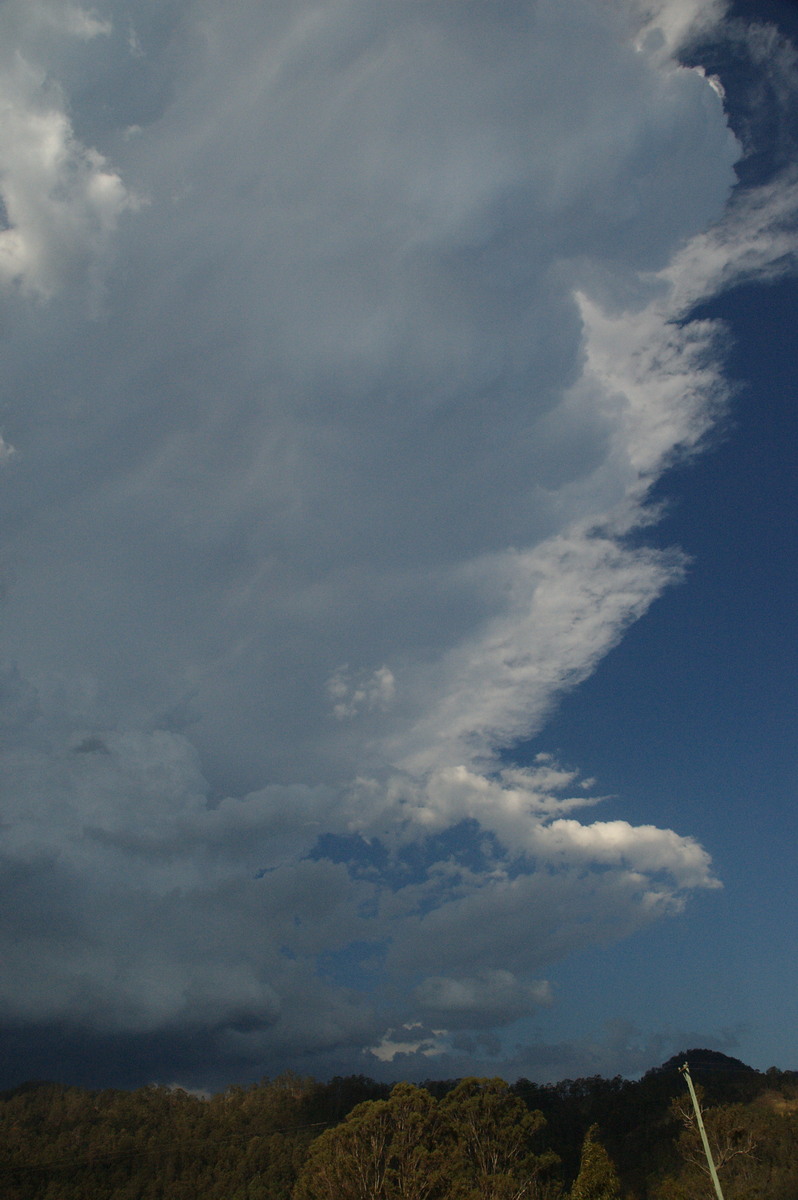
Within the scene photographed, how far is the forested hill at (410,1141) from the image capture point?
2328 inches

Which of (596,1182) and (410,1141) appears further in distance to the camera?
(410,1141)

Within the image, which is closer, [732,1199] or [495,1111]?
[732,1199]

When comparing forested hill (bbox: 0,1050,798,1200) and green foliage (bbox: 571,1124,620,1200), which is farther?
forested hill (bbox: 0,1050,798,1200)

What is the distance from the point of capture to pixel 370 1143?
62.1 m

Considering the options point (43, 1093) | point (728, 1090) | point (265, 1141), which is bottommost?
point (728, 1090)

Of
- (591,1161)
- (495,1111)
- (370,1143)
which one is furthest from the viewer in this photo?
(495,1111)

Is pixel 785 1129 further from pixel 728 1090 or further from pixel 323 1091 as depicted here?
pixel 323 1091

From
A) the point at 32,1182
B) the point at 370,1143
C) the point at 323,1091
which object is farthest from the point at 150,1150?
the point at 370,1143

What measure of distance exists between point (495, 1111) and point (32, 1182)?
71.4 metres

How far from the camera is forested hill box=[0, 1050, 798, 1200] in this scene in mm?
59125

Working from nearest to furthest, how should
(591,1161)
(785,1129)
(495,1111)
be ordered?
1. (591,1161)
2. (495,1111)
3. (785,1129)

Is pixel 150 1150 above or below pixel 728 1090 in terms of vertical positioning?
above

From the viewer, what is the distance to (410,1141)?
6191 cm

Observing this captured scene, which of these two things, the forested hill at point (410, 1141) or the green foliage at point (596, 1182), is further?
the forested hill at point (410, 1141)
